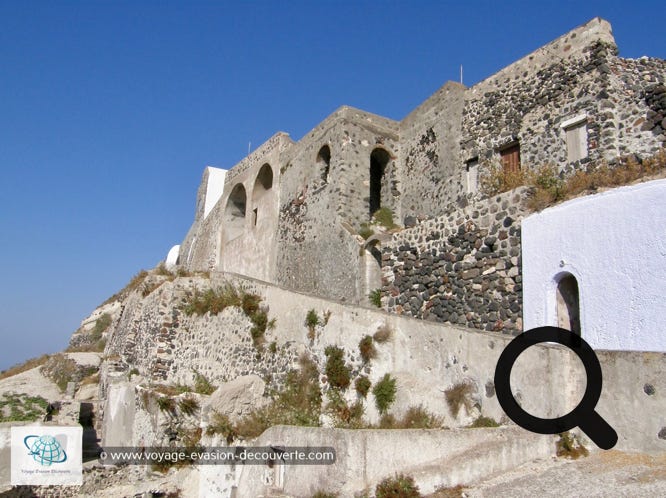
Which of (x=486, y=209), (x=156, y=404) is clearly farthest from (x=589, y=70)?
(x=156, y=404)

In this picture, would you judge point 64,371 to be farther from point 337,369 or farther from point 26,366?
point 337,369

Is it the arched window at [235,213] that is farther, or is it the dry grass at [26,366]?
the arched window at [235,213]

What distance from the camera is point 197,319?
13.5 meters

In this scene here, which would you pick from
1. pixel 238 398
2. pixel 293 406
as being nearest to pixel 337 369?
pixel 293 406

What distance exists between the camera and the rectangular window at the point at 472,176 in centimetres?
1409

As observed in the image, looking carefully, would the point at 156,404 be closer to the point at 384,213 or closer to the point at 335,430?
the point at 335,430

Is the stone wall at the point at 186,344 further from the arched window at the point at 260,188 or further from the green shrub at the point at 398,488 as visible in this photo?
the arched window at the point at 260,188

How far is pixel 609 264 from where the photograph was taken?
7.58 m

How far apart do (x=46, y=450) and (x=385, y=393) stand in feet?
25.3

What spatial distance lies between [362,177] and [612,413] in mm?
11921

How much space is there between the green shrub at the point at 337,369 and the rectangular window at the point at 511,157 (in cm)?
650

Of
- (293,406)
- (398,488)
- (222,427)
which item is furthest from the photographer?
(222,427)

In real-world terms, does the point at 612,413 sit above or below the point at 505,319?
below

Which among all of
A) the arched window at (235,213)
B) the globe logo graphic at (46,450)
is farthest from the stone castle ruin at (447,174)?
the globe logo graphic at (46,450)
